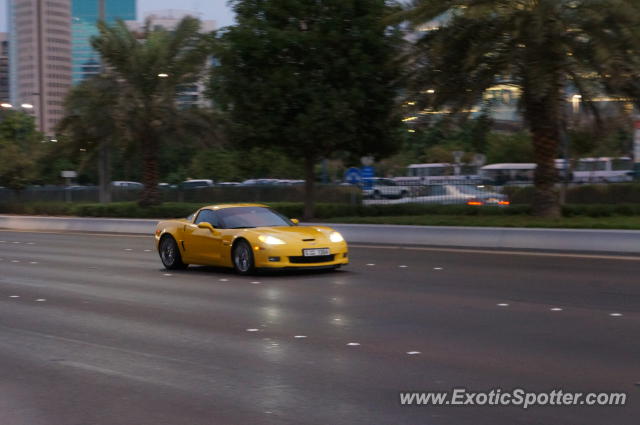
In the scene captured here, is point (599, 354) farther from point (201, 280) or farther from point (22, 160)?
point (22, 160)

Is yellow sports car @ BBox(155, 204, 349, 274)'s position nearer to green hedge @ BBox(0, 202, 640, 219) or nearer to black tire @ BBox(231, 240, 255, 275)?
black tire @ BBox(231, 240, 255, 275)

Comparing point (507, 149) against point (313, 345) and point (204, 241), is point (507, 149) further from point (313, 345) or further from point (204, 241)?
point (313, 345)

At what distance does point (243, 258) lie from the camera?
15227mm

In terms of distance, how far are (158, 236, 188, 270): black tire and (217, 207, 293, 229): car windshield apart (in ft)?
4.27

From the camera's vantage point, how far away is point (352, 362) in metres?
7.67

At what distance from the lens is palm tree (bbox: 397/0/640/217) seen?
22547mm

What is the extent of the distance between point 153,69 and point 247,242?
76.9 feet

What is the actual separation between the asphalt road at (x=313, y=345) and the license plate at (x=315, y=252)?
0.42 m

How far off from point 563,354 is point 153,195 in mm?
32737

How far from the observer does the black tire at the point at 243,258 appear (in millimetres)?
15008

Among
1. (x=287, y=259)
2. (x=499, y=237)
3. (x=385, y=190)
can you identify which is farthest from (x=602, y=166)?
(x=287, y=259)

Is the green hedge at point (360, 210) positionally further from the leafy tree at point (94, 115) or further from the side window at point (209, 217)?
the side window at point (209, 217)

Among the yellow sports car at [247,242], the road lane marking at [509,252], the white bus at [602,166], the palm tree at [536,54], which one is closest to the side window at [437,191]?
the palm tree at [536,54]

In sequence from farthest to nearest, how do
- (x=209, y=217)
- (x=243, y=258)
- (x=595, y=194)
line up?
1. (x=595, y=194)
2. (x=209, y=217)
3. (x=243, y=258)
